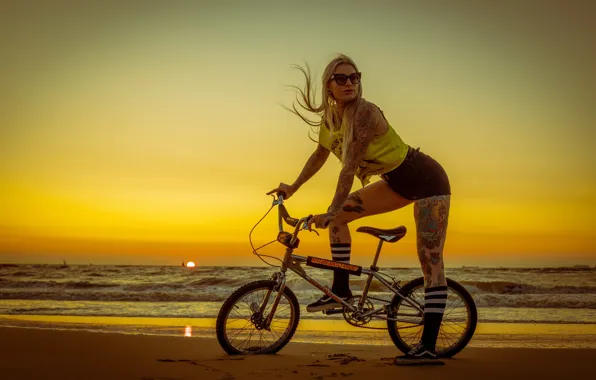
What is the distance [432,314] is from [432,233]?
1.91 ft

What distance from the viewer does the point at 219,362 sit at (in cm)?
483

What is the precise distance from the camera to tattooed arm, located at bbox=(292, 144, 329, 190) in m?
5.25

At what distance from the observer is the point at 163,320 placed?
33.0 feet

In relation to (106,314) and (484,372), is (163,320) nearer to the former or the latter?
(106,314)

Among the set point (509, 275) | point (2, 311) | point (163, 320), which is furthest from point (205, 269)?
point (163, 320)

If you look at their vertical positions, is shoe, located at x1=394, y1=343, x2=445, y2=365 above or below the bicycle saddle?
below

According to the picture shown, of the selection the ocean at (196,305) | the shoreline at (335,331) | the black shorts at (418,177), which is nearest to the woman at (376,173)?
the black shorts at (418,177)

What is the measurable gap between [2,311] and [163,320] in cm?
395

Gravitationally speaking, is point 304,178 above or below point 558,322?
above

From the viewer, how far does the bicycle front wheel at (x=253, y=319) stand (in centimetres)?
509

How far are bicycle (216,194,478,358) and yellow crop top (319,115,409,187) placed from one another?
544mm

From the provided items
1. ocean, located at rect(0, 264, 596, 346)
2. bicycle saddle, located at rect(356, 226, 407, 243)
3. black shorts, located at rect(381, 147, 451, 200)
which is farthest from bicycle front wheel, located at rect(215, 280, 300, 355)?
ocean, located at rect(0, 264, 596, 346)

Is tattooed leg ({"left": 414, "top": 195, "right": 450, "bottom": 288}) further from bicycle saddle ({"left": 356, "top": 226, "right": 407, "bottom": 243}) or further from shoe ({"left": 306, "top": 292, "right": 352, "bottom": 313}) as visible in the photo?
shoe ({"left": 306, "top": 292, "right": 352, "bottom": 313})

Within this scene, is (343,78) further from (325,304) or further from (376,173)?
(325,304)
